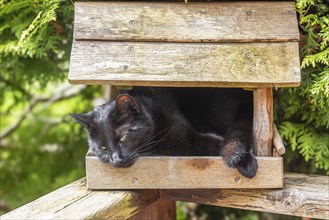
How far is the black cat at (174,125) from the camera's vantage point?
91.3 inches

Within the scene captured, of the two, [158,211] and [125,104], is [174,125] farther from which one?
[158,211]

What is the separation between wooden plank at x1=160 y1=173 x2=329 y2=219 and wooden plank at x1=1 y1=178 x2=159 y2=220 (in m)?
0.31

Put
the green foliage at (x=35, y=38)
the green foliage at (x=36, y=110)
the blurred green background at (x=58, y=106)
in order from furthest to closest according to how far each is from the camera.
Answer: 1. the green foliage at (x=36, y=110)
2. the green foliage at (x=35, y=38)
3. the blurred green background at (x=58, y=106)

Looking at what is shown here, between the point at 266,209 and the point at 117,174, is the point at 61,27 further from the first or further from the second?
the point at 266,209

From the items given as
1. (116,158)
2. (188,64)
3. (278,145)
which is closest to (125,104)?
(116,158)

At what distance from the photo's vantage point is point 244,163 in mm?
2277

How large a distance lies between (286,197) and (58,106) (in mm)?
3391

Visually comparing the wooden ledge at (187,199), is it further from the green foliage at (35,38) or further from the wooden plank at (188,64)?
the green foliage at (35,38)

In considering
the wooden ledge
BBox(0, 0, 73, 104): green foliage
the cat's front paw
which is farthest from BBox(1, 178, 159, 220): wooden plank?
BBox(0, 0, 73, 104): green foliage

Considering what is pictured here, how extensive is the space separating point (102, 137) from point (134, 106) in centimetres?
19

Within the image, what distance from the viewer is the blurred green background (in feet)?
7.94

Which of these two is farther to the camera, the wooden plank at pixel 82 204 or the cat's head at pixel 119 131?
the cat's head at pixel 119 131

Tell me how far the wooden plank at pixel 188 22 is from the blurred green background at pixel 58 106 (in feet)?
0.44

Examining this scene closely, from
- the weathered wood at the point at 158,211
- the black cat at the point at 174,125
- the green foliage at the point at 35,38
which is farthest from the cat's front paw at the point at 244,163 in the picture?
the green foliage at the point at 35,38
